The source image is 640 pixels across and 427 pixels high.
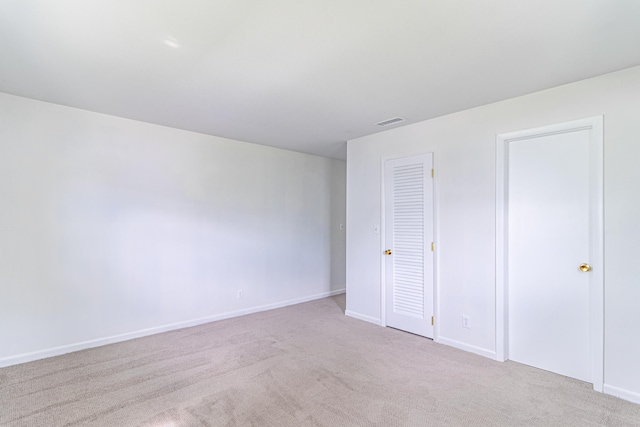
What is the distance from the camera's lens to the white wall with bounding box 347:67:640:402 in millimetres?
2350

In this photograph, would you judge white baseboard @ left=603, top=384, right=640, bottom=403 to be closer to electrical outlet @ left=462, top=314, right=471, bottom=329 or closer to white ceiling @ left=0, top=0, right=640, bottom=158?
electrical outlet @ left=462, top=314, right=471, bottom=329

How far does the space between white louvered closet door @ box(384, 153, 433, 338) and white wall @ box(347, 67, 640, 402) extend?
5.4 inches

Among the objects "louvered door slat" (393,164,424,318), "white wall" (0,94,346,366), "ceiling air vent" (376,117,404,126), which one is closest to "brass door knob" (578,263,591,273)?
"louvered door slat" (393,164,424,318)

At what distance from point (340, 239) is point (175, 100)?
3747 mm

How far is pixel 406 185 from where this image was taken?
3836 millimetres

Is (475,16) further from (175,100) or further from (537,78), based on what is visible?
(175,100)

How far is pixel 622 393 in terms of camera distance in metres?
2.33

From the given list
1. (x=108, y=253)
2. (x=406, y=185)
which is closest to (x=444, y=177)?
(x=406, y=185)

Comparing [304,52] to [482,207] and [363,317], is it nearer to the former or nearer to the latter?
[482,207]

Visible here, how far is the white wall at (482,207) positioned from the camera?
7.71 feet

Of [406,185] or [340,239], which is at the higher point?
[406,185]

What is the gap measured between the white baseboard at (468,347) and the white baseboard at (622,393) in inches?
31.9

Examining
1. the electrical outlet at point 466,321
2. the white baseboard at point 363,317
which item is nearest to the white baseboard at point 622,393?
the electrical outlet at point 466,321

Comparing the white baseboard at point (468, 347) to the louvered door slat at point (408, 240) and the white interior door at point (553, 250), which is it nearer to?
the white interior door at point (553, 250)
